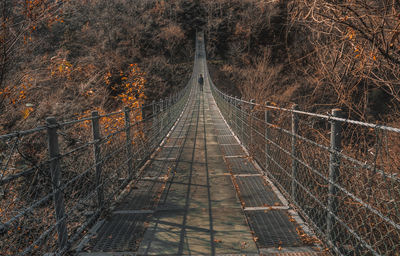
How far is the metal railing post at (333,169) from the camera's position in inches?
99.5

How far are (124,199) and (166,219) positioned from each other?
101 cm

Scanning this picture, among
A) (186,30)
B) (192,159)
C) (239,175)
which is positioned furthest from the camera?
(186,30)

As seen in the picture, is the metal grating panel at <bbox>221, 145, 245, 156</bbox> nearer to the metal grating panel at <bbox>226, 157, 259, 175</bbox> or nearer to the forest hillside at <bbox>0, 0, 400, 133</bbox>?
the metal grating panel at <bbox>226, 157, 259, 175</bbox>

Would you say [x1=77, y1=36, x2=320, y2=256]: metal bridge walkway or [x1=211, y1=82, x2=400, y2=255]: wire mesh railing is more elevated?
[x1=211, y1=82, x2=400, y2=255]: wire mesh railing

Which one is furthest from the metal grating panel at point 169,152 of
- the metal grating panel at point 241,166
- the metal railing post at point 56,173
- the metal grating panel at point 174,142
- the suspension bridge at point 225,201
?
the metal railing post at point 56,173

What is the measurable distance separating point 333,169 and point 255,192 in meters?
2.01

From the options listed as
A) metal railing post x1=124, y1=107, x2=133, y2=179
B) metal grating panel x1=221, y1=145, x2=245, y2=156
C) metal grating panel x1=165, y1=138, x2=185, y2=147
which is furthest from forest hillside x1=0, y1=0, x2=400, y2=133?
metal grating panel x1=165, y1=138, x2=185, y2=147

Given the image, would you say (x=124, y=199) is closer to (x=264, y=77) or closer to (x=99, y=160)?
(x=99, y=160)

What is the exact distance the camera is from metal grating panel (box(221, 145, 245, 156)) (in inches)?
277

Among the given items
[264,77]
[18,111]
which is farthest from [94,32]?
[18,111]

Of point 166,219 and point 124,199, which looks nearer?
point 166,219

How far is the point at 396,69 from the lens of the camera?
3113 millimetres

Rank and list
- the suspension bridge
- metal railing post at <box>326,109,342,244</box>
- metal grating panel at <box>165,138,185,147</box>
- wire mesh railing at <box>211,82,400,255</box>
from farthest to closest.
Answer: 1. metal grating panel at <box>165,138,185,147</box>
2. metal railing post at <box>326,109,342,244</box>
3. the suspension bridge
4. wire mesh railing at <box>211,82,400,255</box>

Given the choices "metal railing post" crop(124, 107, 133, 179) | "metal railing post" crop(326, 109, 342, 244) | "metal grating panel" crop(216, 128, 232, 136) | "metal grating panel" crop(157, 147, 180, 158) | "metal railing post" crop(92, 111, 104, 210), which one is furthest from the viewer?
"metal grating panel" crop(216, 128, 232, 136)
